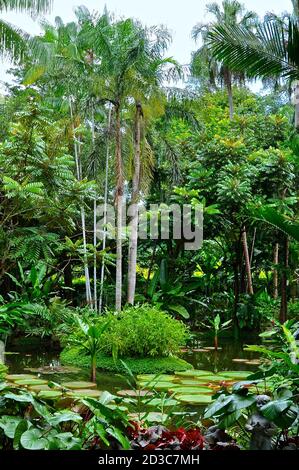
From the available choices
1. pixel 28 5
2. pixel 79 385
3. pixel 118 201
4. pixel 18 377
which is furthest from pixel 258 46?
pixel 118 201

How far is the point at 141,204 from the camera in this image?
15461mm

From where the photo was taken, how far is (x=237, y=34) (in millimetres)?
6715

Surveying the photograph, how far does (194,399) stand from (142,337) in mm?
2517

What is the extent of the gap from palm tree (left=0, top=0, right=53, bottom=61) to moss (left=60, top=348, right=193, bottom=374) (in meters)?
5.29

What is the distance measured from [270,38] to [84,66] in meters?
5.84

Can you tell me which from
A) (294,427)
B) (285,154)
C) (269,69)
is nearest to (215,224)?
(285,154)

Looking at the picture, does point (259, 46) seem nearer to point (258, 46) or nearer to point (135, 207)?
point (258, 46)

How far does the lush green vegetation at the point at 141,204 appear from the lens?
6.90 m

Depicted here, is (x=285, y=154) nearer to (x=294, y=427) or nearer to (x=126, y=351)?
(x=126, y=351)

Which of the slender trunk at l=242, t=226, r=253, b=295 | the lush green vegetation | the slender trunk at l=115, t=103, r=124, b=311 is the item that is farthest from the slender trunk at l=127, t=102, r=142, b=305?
the slender trunk at l=242, t=226, r=253, b=295

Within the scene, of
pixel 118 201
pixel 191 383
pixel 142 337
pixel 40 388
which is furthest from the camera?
pixel 118 201

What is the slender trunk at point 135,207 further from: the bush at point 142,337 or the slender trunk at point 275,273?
the slender trunk at point 275,273

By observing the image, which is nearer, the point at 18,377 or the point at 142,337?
the point at 18,377

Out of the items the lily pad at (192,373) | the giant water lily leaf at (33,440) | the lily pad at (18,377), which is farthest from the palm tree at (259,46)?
the giant water lily leaf at (33,440)
